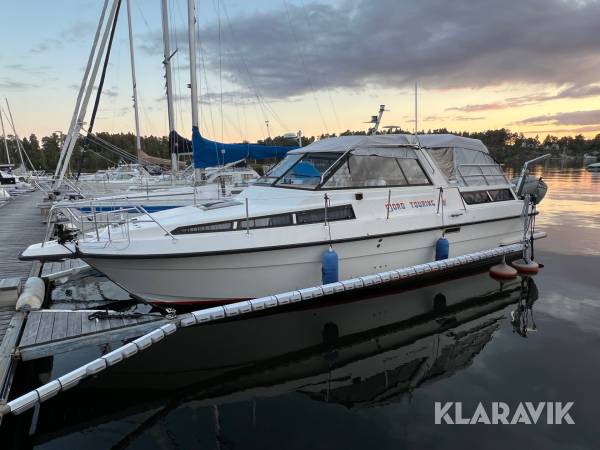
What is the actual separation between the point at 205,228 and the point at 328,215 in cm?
191

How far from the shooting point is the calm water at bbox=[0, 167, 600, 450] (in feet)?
13.5

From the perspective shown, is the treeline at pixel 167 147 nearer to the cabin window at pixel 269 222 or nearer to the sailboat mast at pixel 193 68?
the sailboat mast at pixel 193 68

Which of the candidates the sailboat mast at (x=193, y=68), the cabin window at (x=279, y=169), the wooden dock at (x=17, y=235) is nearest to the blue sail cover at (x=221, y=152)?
the sailboat mast at (x=193, y=68)

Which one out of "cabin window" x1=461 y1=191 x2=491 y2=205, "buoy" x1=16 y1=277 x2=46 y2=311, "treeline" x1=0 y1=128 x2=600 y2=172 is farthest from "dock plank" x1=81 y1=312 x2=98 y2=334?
"treeline" x1=0 y1=128 x2=600 y2=172

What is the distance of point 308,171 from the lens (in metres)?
7.38

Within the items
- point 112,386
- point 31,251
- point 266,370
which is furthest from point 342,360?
point 31,251

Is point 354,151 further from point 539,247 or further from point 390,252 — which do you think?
point 539,247

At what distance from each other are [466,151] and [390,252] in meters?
3.28

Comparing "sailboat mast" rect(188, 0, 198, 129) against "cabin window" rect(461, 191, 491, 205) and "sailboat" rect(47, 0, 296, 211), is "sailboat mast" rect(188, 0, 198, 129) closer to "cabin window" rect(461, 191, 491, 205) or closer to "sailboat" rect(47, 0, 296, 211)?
"sailboat" rect(47, 0, 296, 211)

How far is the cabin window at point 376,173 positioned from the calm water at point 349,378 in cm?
205

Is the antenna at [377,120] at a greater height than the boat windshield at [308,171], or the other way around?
the antenna at [377,120]

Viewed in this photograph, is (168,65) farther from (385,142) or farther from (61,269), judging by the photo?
(385,142)

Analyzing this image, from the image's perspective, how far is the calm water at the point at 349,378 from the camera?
4.13m

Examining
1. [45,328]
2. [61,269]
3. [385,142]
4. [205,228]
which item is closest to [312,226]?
[205,228]
